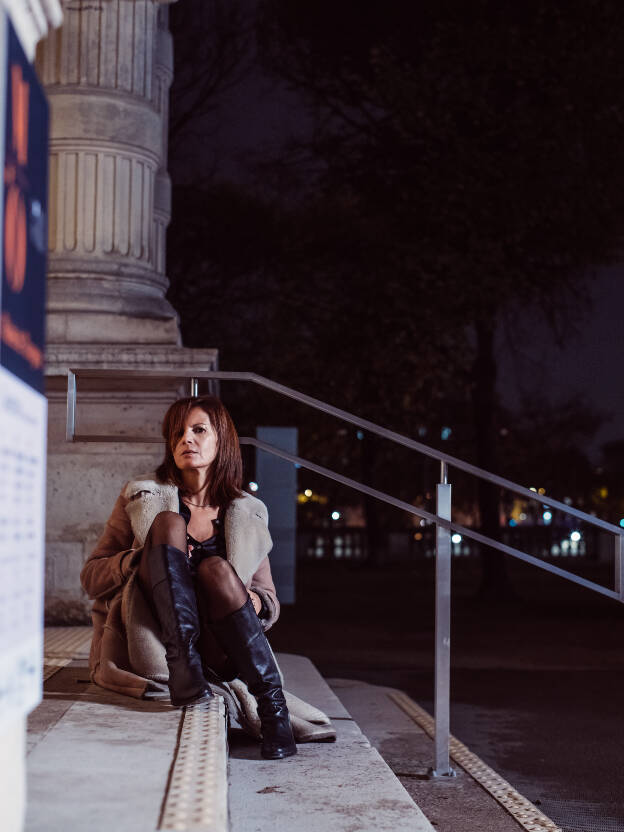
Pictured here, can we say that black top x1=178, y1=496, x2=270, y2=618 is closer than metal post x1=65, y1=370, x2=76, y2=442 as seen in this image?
Yes

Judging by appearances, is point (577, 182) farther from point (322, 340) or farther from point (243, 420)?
point (243, 420)

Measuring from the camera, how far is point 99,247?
26.9 ft

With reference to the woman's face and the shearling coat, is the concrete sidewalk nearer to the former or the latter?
the shearling coat

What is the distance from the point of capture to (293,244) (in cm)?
2555

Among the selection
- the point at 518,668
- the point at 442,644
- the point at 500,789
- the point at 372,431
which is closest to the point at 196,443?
the point at 372,431

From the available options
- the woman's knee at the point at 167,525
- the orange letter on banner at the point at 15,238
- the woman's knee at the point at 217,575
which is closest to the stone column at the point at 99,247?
the woman's knee at the point at 167,525

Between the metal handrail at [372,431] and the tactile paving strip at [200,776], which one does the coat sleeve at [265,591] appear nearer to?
the tactile paving strip at [200,776]

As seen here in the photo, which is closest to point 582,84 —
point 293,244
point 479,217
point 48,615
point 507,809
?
point 479,217

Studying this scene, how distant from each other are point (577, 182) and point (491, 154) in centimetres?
146

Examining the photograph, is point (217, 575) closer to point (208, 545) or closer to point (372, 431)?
point (208, 545)

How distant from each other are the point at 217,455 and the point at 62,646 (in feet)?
7.44

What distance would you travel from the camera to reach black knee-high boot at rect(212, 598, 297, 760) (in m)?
4.32

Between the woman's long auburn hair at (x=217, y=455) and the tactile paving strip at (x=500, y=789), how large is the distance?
66.5 inches

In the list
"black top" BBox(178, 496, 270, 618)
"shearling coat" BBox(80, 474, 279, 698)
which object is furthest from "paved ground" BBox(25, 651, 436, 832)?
"black top" BBox(178, 496, 270, 618)
